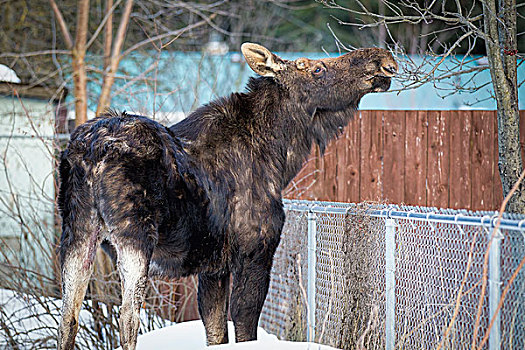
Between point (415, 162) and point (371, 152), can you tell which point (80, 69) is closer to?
point (371, 152)

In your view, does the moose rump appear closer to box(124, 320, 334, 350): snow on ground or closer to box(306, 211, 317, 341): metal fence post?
box(124, 320, 334, 350): snow on ground

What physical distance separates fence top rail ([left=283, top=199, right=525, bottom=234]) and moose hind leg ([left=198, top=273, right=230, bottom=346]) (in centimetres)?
102

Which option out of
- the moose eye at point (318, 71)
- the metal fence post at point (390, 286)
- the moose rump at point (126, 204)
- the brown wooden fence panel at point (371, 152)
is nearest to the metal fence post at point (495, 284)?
the metal fence post at point (390, 286)

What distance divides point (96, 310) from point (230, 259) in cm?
241

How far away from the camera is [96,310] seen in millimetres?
5934

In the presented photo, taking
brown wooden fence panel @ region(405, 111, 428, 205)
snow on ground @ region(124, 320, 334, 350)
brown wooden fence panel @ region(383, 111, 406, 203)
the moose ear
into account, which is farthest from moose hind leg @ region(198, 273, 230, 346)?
brown wooden fence panel @ region(405, 111, 428, 205)

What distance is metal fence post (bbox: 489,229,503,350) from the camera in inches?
119

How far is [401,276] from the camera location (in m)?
4.10

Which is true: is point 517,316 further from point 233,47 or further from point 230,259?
Answer: point 233,47

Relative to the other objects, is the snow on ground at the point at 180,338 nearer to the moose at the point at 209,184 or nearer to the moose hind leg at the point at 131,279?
the moose at the point at 209,184

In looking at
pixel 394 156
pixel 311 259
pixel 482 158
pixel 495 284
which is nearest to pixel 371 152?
pixel 394 156

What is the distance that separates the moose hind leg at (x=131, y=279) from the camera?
3.38 meters

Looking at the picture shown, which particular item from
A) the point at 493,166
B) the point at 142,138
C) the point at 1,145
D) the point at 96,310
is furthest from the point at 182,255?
the point at 1,145

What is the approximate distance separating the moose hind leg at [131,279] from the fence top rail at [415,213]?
5.22 ft
